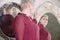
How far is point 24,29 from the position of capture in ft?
3.13

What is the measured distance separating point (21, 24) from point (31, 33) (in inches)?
3.3

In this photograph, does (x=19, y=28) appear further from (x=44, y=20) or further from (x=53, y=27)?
(x=53, y=27)

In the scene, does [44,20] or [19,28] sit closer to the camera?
[19,28]

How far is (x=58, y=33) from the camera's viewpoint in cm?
150

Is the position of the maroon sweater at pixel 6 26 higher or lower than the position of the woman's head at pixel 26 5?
lower

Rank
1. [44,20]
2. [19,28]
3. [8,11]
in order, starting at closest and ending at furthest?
1. [19,28]
2. [8,11]
3. [44,20]

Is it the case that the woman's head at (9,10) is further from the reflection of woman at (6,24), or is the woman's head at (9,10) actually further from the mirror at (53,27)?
the mirror at (53,27)

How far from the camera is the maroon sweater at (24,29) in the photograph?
94cm

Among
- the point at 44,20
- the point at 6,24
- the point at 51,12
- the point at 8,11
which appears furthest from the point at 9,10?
the point at 51,12

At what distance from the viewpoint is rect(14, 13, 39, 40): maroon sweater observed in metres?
0.94

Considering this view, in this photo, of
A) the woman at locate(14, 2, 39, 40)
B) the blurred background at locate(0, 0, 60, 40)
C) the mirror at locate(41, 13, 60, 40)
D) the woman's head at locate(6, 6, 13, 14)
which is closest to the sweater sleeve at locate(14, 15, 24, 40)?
the woman at locate(14, 2, 39, 40)

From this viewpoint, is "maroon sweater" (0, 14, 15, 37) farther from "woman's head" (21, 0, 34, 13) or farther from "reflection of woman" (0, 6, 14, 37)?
"woman's head" (21, 0, 34, 13)

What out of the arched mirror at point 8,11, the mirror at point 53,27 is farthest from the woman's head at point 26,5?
the mirror at point 53,27

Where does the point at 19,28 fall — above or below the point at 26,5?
below
